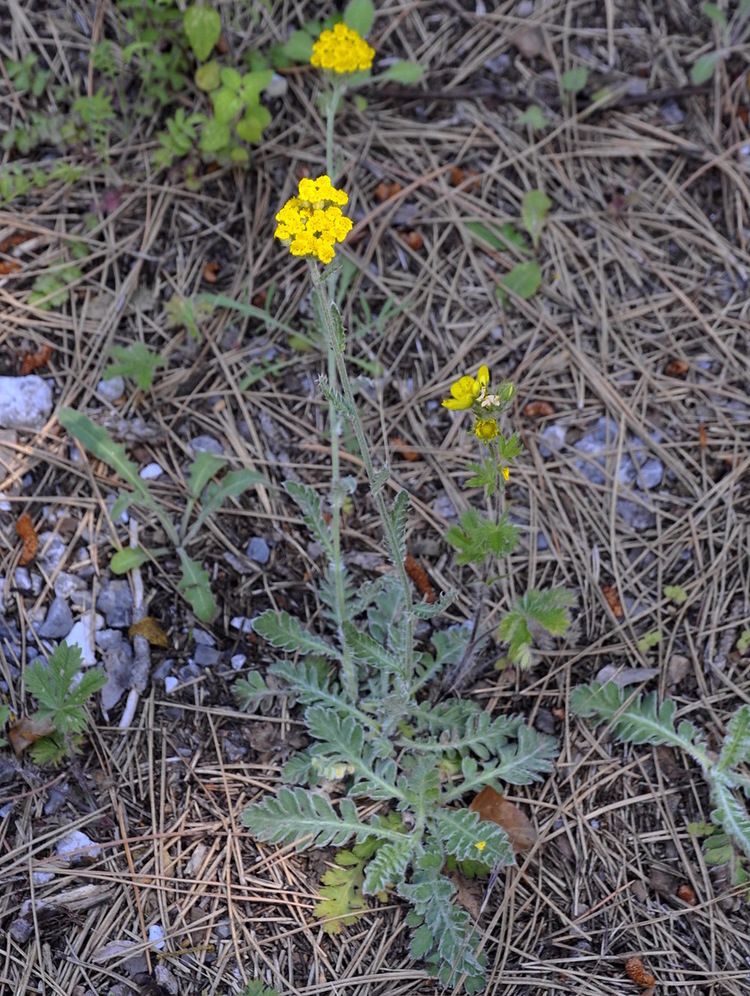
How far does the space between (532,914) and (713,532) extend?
130 cm

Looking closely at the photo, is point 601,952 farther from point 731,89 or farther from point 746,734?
point 731,89

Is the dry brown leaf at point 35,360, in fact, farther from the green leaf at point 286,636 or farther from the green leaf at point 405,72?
the green leaf at point 405,72

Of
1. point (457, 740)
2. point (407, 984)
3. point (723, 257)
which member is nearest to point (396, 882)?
point (407, 984)

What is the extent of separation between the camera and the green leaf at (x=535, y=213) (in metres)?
3.18

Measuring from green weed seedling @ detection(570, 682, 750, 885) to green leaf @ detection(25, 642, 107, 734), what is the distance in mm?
1374

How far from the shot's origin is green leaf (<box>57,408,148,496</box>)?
269 cm

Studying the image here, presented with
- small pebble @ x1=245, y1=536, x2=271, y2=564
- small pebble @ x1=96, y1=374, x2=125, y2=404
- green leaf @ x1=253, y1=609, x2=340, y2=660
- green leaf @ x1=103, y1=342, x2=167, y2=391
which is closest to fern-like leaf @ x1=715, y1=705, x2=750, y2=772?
green leaf @ x1=253, y1=609, x2=340, y2=660

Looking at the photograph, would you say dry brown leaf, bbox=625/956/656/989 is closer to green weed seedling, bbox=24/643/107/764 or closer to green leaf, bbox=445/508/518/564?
green leaf, bbox=445/508/518/564

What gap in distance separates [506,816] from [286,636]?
31.3 inches

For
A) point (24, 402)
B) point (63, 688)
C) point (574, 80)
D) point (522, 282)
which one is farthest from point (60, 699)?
point (574, 80)

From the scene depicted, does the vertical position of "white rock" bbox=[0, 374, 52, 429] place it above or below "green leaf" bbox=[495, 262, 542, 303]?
below

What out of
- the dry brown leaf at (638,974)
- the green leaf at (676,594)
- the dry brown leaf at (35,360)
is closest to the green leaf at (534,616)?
the green leaf at (676,594)

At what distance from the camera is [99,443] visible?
2713mm

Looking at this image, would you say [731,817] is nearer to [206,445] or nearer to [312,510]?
[312,510]
